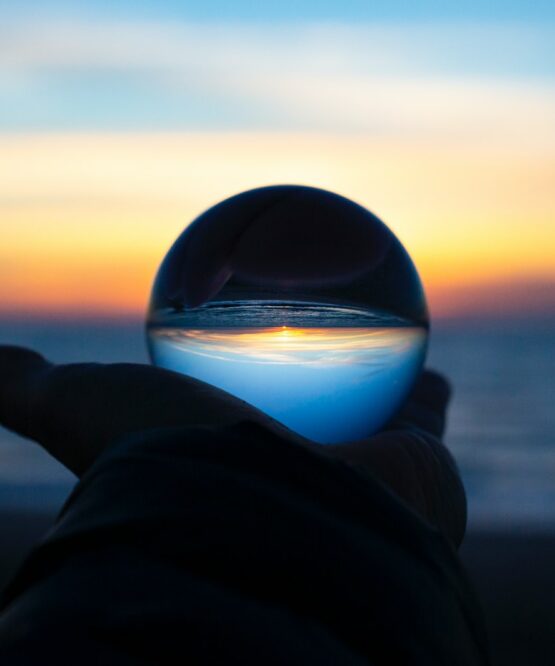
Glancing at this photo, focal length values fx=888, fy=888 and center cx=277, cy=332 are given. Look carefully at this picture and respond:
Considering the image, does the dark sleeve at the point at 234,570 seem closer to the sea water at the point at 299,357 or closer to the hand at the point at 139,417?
the hand at the point at 139,417

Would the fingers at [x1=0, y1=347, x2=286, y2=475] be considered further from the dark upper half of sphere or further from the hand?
the dark upper half of sphere

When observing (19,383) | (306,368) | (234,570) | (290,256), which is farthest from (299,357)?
(234,570)

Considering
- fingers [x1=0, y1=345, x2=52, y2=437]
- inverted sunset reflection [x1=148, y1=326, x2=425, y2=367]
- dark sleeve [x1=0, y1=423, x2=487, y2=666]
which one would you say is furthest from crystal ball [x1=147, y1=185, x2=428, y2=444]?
dark sleeve [x1=0, y1=423, x2=487, y2=666]

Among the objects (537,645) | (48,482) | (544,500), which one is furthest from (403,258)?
(48,482)

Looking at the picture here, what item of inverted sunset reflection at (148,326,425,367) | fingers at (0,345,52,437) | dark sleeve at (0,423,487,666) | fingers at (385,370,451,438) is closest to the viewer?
dark sleeve at (0,423,487,666)

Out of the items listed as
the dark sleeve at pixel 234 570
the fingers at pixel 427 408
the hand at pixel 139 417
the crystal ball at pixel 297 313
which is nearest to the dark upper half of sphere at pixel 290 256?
the crystal ball at pixel 297 313

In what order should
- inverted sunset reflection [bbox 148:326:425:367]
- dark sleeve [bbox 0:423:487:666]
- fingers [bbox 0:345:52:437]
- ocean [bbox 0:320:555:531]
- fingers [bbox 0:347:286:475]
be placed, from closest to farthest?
dark sleeve [bbox 0:423:487:666] < fingers [bbox 0:347:286:475] < fingers [bbox 0:345:52:437] < inverted sunset reflection [bbox 148:326:425:367] < ocean [bbox 0:320:555:531]

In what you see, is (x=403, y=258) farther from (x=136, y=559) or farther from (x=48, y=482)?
(x=48, y=482)

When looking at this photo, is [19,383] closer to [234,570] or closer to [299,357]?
[299,357]
